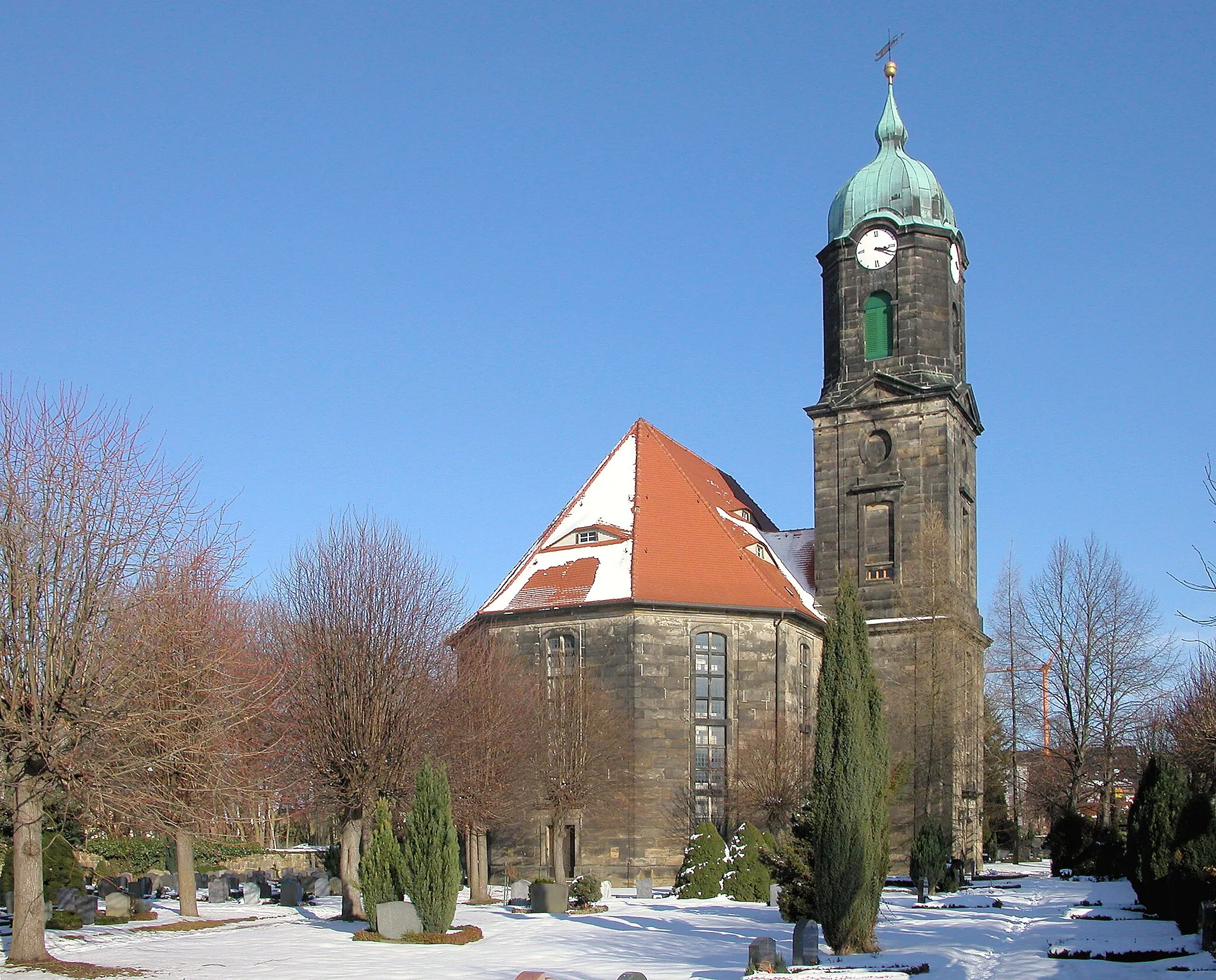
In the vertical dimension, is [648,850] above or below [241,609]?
below

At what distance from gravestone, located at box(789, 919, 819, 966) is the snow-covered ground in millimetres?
713

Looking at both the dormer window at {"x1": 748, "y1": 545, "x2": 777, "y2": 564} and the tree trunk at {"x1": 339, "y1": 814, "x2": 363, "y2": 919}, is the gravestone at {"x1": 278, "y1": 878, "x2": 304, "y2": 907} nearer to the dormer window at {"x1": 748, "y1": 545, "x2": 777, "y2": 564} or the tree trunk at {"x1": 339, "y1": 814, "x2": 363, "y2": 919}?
the tree trunk at {"x1": 339, "y1": 814, "x2": 363, "y2": 919}

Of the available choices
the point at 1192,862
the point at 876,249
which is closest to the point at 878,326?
the point at 876,249

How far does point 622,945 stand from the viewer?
20.8 meters

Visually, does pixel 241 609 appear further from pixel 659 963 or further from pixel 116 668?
pixel 659 963

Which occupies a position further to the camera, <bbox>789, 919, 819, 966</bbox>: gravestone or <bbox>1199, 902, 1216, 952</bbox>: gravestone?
<bbox>1199, 902, 1216, 952</bbox>: gravestone

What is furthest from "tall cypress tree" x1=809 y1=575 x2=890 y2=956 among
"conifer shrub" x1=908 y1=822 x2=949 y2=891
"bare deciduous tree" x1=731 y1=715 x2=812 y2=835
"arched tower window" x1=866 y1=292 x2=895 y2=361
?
"arched tower window" x1=866 y1=292 x2=895 y2=361

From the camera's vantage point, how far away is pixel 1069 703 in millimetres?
43281

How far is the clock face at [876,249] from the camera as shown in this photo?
1683 inches

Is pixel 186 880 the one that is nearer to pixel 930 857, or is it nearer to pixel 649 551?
pixel 930 857

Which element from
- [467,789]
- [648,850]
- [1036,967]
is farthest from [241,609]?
[1036,967]

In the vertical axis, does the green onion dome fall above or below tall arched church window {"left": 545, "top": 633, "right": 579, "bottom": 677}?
above

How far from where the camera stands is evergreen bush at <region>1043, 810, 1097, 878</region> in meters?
41.5

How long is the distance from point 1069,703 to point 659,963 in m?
29.1
